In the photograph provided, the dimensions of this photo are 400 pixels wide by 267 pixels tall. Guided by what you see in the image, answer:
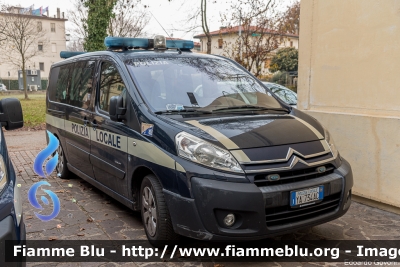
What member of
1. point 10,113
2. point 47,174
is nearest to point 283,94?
point 47,174

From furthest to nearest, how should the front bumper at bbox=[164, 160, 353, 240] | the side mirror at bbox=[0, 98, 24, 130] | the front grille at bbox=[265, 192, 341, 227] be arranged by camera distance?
the side mirror at bbox=[0, 98, 24, 130], the front grille at bbox=[265, 192, 341, 227], the front bumper at bbox=[164, 160, 353, 240]

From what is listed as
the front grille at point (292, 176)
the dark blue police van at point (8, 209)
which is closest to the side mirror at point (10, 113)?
the dark blue police van at point (8, 209)

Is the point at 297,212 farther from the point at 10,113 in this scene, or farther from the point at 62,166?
the point at 62,166

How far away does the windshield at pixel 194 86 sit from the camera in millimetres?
3938

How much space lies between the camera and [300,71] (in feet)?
19.3

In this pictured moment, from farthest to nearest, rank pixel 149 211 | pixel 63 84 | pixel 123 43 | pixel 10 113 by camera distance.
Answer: pixel 63 84, pixel 123 43, pixel 149 211, pixel 10 113

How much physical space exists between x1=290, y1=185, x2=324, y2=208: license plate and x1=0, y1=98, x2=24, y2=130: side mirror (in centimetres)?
240

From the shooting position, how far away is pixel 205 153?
314 centimetres

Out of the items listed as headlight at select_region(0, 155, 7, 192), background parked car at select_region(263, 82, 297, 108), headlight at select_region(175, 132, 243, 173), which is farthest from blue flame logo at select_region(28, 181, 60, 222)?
background parked car at select_region(263, 82, 297, 108)

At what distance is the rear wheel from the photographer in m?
6.32

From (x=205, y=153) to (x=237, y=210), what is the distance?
1.71ft

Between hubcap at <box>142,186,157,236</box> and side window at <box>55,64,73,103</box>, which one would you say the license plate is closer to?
hubcap at <box>142,186,157,236</box>

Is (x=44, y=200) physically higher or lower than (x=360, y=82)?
lower

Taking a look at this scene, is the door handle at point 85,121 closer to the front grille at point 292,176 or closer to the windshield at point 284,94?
the front grille at point 292,176
